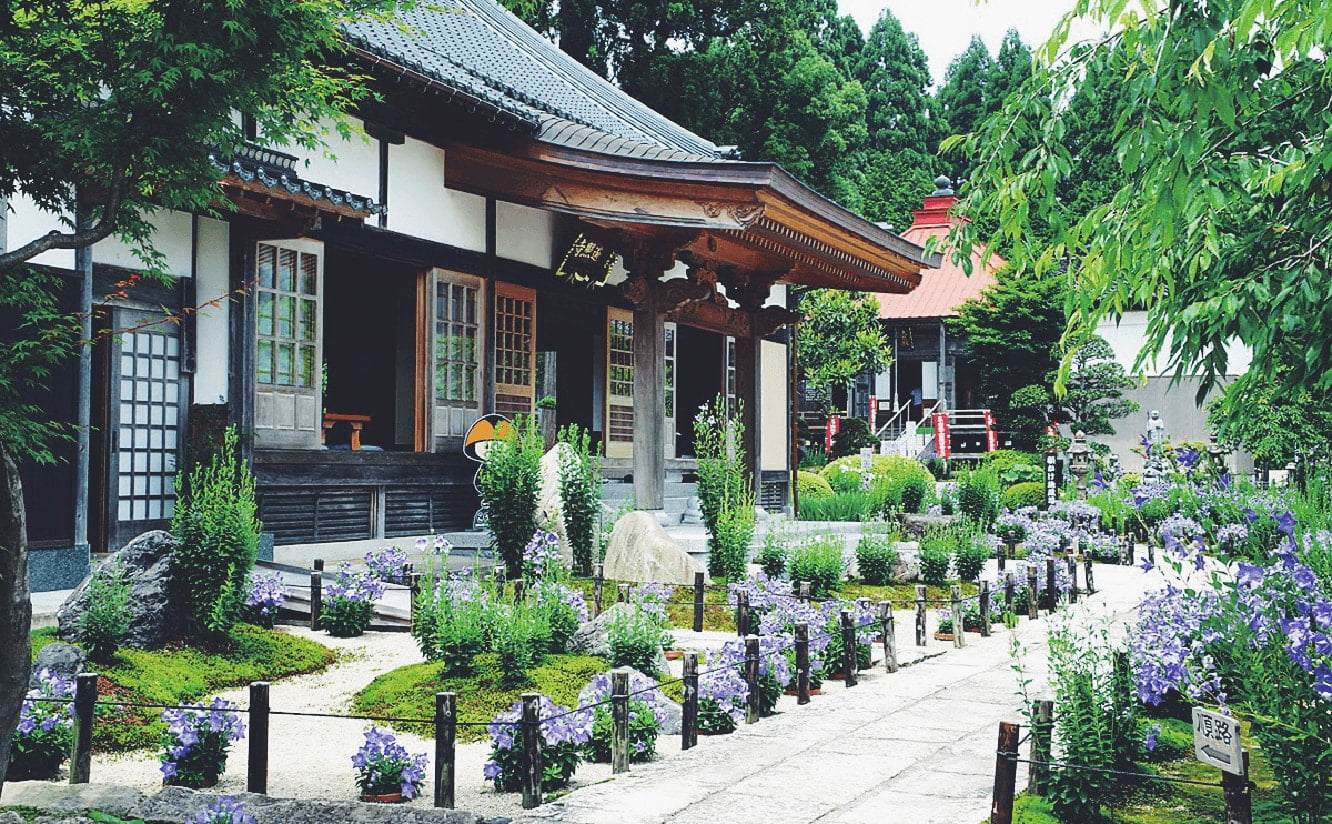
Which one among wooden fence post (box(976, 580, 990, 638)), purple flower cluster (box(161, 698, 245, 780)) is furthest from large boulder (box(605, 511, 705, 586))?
purple flower cluster (box(161, 698, 245, 780))

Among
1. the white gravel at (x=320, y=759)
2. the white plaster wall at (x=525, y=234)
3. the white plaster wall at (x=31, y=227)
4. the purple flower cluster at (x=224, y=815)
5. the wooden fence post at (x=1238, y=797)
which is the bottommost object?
the white gravel at (x=320, y=759)

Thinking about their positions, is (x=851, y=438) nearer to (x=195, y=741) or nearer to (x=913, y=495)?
(x=913, y=495)

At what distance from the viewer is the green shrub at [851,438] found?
30.6 m

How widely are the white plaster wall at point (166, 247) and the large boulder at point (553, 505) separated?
3.50 m

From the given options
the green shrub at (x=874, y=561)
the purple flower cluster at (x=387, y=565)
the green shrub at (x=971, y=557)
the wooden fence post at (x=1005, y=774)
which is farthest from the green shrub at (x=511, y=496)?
the wooden fence post at (x=1005, y=774)

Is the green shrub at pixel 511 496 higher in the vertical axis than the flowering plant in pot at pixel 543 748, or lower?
higher

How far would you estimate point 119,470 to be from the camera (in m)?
10.1

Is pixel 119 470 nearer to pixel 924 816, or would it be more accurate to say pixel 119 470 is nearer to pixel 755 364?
pixel 924 816

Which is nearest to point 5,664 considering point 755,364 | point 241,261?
point 241,261

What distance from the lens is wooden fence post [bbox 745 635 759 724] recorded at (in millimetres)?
6898

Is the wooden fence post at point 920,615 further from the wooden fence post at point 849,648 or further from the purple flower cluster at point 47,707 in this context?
the purple flower cluster at point 47,707

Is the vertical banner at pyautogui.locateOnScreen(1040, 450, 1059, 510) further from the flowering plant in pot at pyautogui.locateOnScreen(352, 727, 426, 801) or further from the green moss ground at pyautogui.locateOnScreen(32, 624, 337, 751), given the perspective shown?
the flowering plant in pot at pyautogui.locateOnScreen(352, 727, 426, 801)

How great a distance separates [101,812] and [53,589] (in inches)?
189

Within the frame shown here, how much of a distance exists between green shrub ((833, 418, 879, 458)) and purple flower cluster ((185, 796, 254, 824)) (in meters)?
26.3
